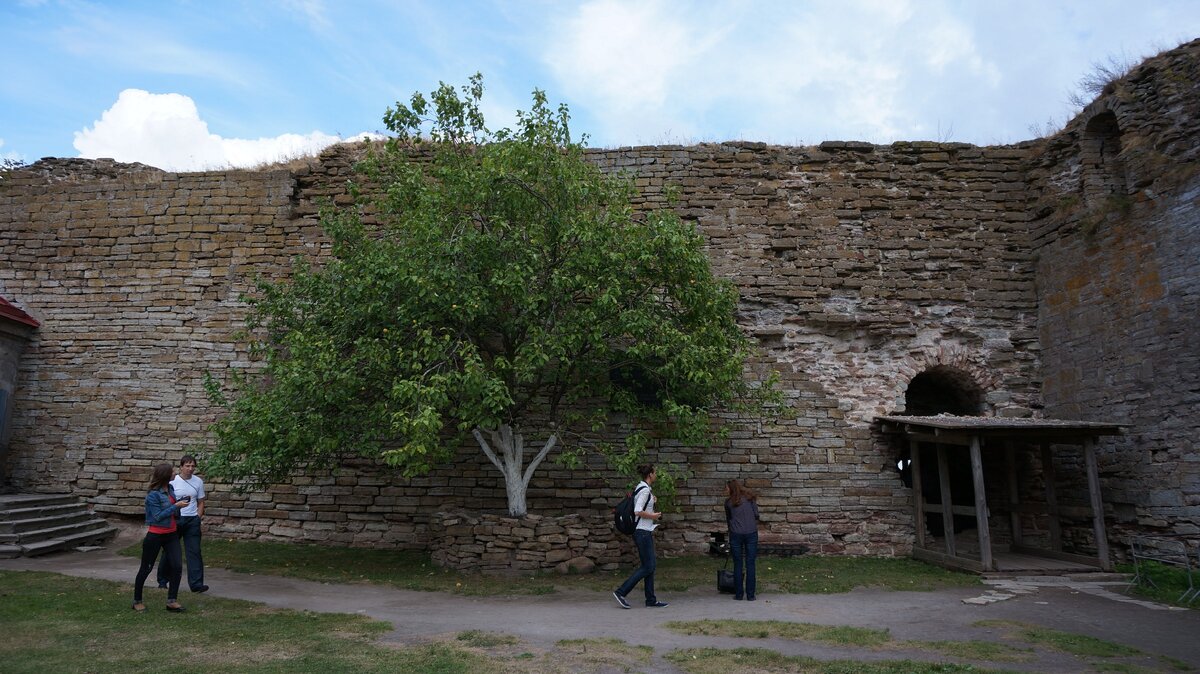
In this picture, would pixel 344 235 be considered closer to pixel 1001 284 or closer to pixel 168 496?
pixel 168 496

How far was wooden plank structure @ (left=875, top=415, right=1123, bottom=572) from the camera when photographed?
30.8 ft

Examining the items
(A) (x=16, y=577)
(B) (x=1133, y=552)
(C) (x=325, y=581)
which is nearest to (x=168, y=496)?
(C) (x=325, y=581)

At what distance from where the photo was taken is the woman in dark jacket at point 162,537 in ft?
23.0

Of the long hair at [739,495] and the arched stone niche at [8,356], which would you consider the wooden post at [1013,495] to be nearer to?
the long hair at [739,495]

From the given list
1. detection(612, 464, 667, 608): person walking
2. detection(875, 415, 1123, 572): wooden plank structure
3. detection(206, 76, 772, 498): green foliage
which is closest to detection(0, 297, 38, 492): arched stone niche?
detection(206, 76, 772, 498): green foliage

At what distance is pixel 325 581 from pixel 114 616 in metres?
2.51

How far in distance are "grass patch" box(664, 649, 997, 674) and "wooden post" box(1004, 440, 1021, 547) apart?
674 centimetres

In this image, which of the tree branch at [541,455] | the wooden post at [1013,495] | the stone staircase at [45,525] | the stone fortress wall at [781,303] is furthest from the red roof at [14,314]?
the wooden post at [1013,495]

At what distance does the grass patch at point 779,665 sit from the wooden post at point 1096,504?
5510 millimetres

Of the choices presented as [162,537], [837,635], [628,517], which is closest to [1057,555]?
[837,635]

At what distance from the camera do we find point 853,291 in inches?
469

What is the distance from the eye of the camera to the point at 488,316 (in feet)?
30.2

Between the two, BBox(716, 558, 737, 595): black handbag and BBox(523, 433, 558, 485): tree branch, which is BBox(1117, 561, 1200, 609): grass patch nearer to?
BBox(716, 558, 737, 595): black handbag

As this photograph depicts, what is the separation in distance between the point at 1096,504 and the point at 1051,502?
0.97 metres
